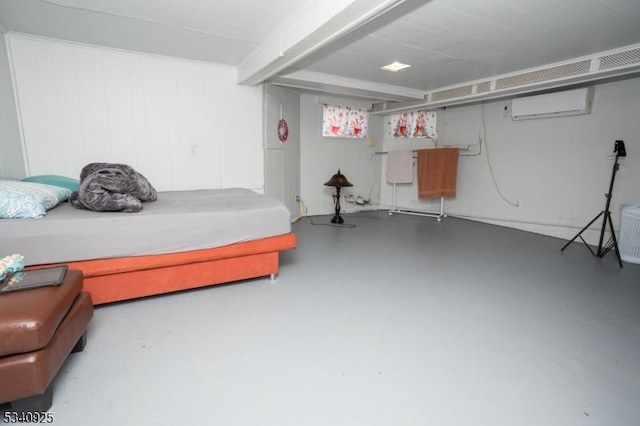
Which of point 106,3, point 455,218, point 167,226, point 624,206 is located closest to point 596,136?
point 624,206

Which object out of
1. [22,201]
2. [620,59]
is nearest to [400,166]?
[620,59]

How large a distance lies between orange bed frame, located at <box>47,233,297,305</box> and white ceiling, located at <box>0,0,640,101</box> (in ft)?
5.50

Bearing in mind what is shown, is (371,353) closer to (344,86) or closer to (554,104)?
(344,86)

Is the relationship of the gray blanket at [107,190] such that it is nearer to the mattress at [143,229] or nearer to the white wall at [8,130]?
the mattress at [143,229]

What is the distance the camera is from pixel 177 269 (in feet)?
7.41

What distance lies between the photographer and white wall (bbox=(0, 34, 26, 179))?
8.28 ft

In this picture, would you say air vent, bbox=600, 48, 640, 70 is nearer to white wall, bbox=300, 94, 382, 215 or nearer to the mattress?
white wall, bbox=300, 94, 382, 215

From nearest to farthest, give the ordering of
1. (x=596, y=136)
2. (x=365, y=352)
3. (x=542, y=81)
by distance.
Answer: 1. (x=365, y=352)
2. (x=542, y=81)
3. (x=596, y=136)

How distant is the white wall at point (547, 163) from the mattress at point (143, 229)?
3.93m

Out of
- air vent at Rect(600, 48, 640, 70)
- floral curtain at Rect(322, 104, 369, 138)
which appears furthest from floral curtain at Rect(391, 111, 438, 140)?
air vent at Rect(600, 48, 640, 70)

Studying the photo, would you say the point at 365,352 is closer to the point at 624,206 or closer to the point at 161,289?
the point at 161,289

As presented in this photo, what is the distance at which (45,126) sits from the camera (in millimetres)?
2906

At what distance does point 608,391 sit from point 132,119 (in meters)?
4.26

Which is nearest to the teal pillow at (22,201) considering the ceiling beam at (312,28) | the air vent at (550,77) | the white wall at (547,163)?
the ceiling beam at (312,28)
